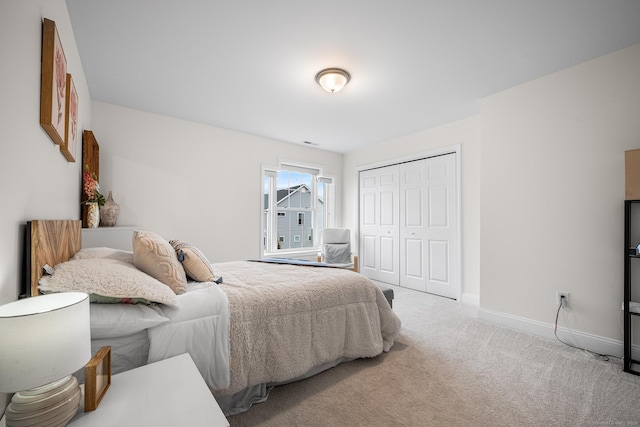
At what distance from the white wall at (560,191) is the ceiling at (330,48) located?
0.82 feet

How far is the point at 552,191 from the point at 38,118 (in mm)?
3872

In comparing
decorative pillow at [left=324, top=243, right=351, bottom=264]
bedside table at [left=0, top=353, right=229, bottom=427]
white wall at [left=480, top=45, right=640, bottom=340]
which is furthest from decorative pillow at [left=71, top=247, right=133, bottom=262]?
white wall at [left=480, top=45, right=640, bottom=340]

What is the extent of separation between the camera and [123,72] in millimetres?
2695

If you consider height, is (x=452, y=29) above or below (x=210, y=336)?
above

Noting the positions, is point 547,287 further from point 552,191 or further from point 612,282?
point 552,191

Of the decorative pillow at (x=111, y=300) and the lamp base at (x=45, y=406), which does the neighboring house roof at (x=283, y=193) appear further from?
the lamp base at (x=45, y=406)

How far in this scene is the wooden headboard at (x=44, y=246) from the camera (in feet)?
3.74

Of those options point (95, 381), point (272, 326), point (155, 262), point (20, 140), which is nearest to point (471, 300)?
point (272, 326)

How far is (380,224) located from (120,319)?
Answer: 4.38 meters

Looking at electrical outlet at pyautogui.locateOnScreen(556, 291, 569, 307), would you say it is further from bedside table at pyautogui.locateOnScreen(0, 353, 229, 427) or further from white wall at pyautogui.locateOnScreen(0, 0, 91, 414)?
white wall at pyautogui.locateOnScreen(0, 0, 91, 414)

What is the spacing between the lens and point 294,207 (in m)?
5.33

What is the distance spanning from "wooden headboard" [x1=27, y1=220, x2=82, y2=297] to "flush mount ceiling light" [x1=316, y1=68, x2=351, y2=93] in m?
2.30

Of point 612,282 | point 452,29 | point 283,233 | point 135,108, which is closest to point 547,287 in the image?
point 612,282

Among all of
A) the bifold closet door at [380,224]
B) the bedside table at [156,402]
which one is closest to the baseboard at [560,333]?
the bifold closet door at [380,224]
